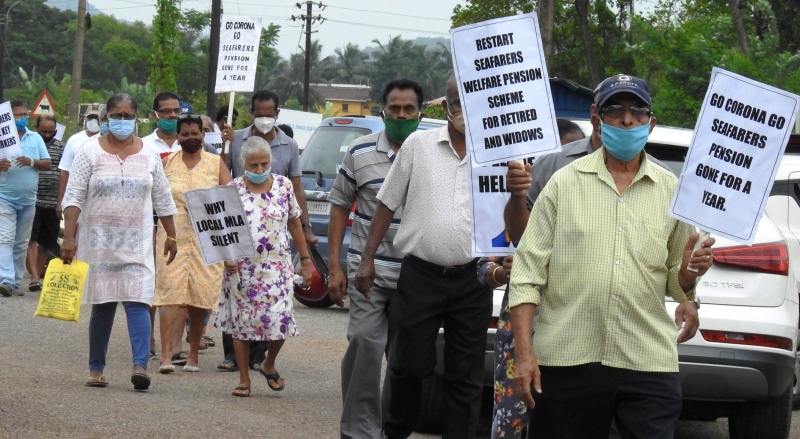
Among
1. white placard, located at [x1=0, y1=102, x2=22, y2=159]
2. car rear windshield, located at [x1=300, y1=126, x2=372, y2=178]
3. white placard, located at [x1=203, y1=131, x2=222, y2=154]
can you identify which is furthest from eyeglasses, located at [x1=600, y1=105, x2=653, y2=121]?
white placard, located at [x1=0, y1=102, x2=22, y2=159]

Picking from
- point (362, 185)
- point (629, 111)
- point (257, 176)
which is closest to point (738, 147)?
point (629, 111)

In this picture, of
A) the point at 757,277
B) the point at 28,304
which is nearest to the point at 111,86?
the point at 28,304

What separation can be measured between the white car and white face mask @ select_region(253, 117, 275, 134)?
10.8 feet

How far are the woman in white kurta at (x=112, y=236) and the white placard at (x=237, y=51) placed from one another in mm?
4311

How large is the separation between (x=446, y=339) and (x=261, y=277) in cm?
266

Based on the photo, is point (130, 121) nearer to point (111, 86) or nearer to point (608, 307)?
point (608, 307)

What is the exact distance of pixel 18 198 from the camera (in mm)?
14422

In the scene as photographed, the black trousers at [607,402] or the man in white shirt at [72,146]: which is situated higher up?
the man in white shirt at [72,146]

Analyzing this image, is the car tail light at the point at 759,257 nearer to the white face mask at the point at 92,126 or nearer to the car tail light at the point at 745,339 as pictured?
the car tail light at the point at 745,339

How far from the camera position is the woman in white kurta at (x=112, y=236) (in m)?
8.50

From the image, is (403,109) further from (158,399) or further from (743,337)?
(158,399)

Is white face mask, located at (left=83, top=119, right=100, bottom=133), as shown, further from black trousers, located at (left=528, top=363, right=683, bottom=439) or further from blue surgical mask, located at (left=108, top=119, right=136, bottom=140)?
black trousers, located at (left=528, top=363, right=683, bottom=439)

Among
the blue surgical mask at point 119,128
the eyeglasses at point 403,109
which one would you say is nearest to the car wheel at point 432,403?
the eyeglasses at point 403,109

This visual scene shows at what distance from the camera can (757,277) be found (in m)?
6.88
